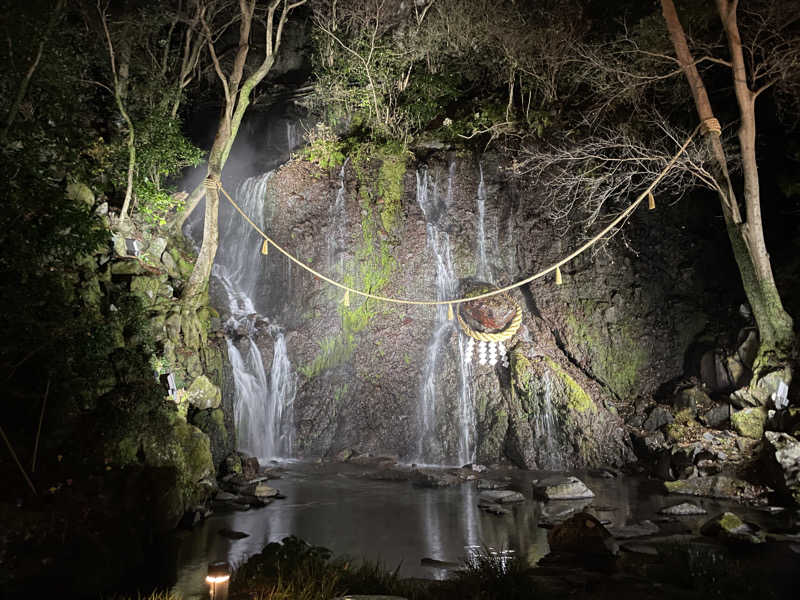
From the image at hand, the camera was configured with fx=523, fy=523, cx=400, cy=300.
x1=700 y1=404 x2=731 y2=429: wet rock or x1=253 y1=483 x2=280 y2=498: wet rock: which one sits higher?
x1=700 y1=404 x2=731 y2=429: wet rock

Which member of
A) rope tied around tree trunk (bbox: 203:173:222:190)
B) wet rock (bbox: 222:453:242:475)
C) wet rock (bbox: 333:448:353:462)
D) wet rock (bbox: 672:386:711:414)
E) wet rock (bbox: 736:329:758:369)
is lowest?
wet rock (bbox: 333:448:353:462)

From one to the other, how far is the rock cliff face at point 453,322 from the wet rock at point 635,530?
3951 mm

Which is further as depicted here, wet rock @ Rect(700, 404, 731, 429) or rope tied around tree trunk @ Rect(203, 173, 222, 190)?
rope tied around tree trunk @ Rect(203, 173, 222, 190)

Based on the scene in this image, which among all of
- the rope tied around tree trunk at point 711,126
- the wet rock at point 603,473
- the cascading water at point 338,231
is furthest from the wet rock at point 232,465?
the rope tied around tree trunk at point 711,126

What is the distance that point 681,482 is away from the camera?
899 cm

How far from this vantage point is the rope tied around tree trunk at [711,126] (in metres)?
9.16

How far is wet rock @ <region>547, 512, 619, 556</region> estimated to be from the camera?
5844 millimetres

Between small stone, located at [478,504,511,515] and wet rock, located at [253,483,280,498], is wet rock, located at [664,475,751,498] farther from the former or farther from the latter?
wet rock, located at [253,483,280,498]

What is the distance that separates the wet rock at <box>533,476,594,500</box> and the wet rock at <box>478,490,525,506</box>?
39 cm

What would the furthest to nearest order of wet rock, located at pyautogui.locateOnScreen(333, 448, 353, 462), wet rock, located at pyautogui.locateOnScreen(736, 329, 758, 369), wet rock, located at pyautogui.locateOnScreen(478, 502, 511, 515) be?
wet rock, located at pyautogui.locateOnScreen(333, 448, 353, 462) < wet rock, located at pyautogui.locateOnScreen(736, 329, 758, 369) < wet rock, located at pyautogui.locateOnScreen(478, 502, 511, 515)

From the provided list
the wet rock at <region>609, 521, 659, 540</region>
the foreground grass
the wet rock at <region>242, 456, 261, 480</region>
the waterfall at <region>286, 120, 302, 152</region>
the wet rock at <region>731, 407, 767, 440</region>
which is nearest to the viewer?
the foreground grass

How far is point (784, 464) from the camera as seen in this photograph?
26.0 ft

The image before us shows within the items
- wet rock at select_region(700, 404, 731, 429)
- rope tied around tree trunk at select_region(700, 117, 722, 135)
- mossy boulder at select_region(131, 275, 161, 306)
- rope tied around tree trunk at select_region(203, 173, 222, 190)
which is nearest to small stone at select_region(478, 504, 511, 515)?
wet rock at select_region(700, 404, 731, 429)

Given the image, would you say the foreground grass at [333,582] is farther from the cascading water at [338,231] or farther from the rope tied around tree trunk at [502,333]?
the cascading water at [338,231]
